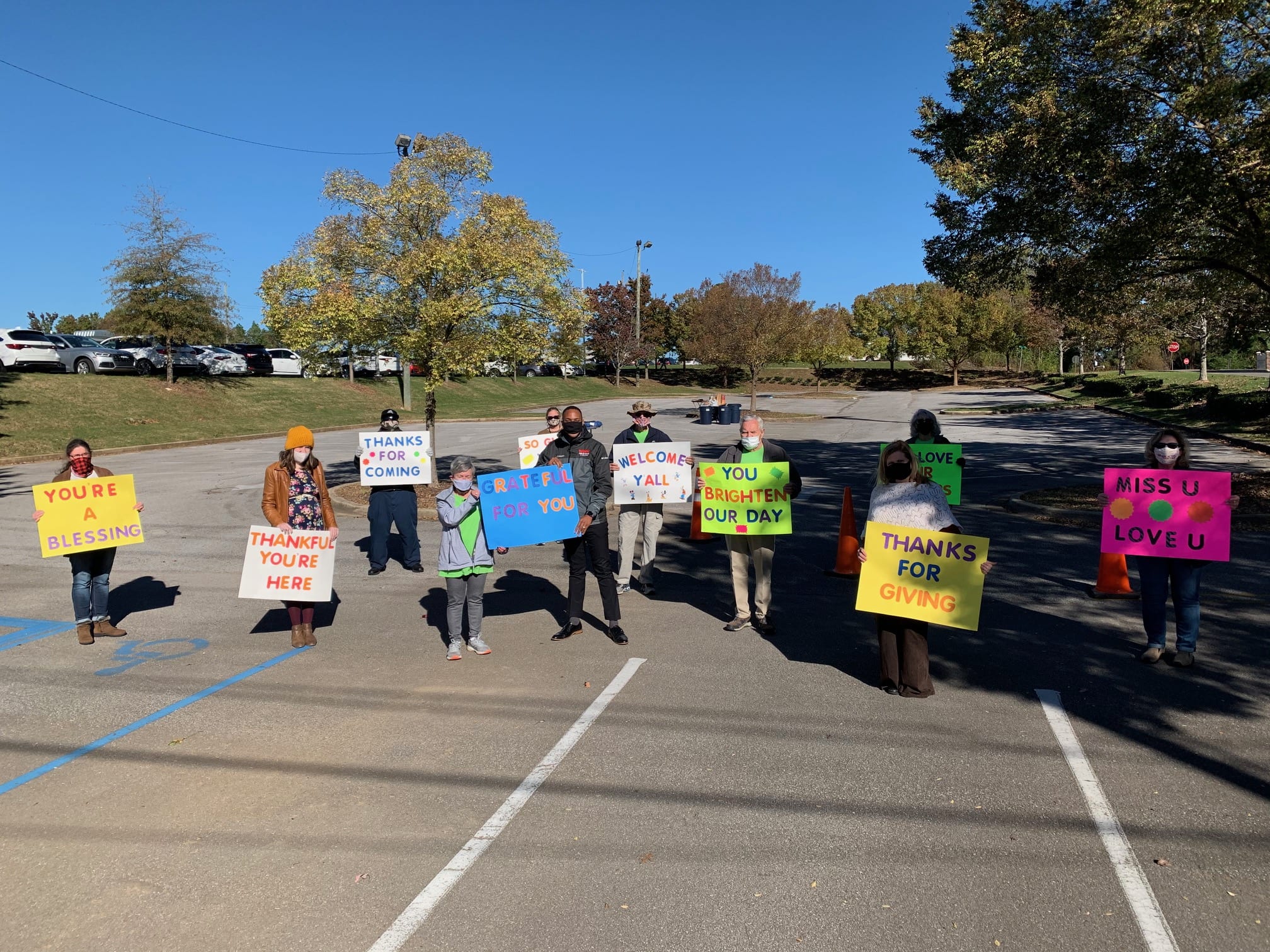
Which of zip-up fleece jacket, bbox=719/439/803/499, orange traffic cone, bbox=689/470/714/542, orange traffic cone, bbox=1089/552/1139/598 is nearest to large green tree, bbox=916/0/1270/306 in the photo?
orange traffic cone, bbox=1089/552/1139/598

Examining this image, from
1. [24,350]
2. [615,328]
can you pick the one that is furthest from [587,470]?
[615,328]

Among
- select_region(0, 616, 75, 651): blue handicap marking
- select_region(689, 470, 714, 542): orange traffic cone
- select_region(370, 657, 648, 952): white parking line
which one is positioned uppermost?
select_region(689, 470, 714, 542): orange traffic cone

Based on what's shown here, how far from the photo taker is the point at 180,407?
3366 cm

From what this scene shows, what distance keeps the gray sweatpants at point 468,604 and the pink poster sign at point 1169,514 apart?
5.08 meters

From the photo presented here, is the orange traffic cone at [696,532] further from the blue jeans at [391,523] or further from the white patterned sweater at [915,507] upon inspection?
the white patterned sweater at [915,507]

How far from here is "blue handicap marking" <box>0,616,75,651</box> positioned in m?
7.74

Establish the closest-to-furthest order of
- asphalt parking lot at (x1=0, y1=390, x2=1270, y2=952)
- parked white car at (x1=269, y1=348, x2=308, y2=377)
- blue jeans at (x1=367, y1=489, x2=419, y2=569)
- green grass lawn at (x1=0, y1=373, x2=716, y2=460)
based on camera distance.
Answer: asphalt parking lot at (x1=0, y1=390, x2=1270, y2=952)
blue jeans at (x1=367, y1=489, x2=419, y2=569)
green grass lawn at (x1=0, y1=373, x2=716, y2=460)
parked white car at (x1=269, y1=348, x2=308, y2=377)

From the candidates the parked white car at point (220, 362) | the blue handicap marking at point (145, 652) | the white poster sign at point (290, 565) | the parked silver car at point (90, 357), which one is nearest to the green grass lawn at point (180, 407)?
the parked white car at point (220, 362)

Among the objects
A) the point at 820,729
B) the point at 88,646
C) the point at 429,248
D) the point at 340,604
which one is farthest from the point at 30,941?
the point at 429,248

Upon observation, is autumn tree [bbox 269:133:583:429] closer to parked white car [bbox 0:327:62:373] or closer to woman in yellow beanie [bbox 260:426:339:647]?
woman in yellow beanie [bbox 260:426:339:647]

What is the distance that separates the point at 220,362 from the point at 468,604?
40622 millimetres

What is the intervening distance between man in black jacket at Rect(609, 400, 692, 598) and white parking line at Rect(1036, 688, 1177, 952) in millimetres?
4423

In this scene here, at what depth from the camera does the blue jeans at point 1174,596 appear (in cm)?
664

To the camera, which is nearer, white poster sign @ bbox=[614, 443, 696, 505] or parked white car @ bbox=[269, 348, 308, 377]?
white poster sign @ bbox=[614, 443, 696, 505]
